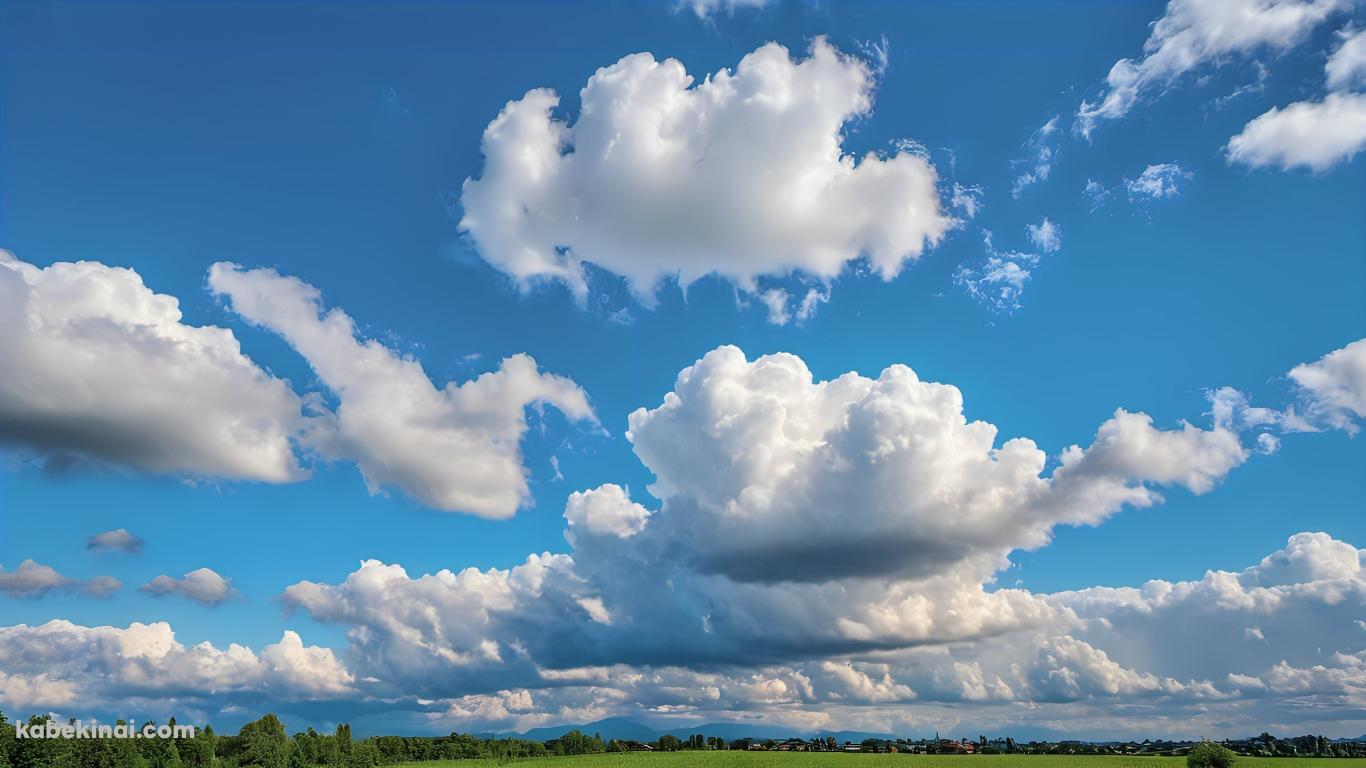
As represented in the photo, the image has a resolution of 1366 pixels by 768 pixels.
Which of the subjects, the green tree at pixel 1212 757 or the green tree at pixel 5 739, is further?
the green tree at pixel 5 739

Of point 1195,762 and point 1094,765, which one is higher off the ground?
point 1195,762

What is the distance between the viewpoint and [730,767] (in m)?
184

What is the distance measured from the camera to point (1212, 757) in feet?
400

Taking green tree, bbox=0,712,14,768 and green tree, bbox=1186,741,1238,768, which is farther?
green tree, bbox=0,712,14,768

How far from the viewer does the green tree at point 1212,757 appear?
121125 millimetres

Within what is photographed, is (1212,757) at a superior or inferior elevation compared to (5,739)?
superior

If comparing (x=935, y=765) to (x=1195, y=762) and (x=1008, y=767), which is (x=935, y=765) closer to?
(x=1008, y=767)

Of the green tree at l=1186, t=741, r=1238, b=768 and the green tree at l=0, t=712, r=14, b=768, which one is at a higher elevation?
the green tree at l=1186, t=741, r=1238, b=768

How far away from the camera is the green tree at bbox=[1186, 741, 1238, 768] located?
4769 inches

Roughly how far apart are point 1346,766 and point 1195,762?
108697mm

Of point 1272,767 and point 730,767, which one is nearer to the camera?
point 1272,767

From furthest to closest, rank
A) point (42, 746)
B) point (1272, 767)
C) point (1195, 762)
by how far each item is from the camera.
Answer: point (42, 746) < point (1272, 767) < point (1195, 762)

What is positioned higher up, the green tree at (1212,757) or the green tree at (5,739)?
the green tree at (1212,757)

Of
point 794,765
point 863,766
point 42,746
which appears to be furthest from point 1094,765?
point 42,746
